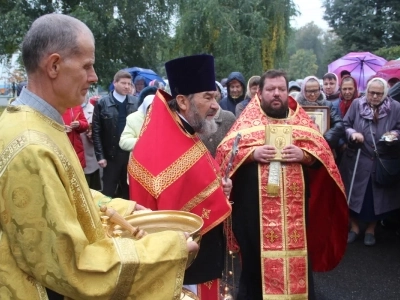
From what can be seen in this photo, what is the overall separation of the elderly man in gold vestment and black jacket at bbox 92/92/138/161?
4366 millimetres

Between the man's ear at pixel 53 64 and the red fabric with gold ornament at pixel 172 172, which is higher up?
the man's ear at pixel 53 64

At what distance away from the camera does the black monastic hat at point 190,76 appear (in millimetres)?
2691

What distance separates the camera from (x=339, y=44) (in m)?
25.1

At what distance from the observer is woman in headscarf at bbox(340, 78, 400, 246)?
16.6ft

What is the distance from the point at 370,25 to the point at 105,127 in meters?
20.0

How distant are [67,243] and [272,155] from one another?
86.5 inches

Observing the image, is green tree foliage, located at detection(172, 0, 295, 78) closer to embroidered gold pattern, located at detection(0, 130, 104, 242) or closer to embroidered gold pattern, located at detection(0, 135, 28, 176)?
embroidered gold pattern, located at detection(0, 130, 104, 242)

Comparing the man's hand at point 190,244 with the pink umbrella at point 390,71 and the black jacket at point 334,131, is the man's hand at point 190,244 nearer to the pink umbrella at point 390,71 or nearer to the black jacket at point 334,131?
the black jacket at point 334,131

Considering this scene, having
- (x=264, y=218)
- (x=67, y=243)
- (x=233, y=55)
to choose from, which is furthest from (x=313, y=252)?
(x=233, y=55)

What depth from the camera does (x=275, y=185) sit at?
3338mm

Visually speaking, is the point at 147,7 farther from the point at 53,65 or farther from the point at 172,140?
the point at 53,65

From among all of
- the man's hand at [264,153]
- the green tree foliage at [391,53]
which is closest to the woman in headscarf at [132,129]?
the man's hand at [264,153]

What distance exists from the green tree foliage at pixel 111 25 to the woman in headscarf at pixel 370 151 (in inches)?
382

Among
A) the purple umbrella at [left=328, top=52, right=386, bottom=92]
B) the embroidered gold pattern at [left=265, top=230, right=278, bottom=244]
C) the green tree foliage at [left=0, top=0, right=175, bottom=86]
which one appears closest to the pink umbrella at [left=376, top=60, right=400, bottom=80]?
the purple umbrella at [left=328, top=52, right=386, bottom=92]
